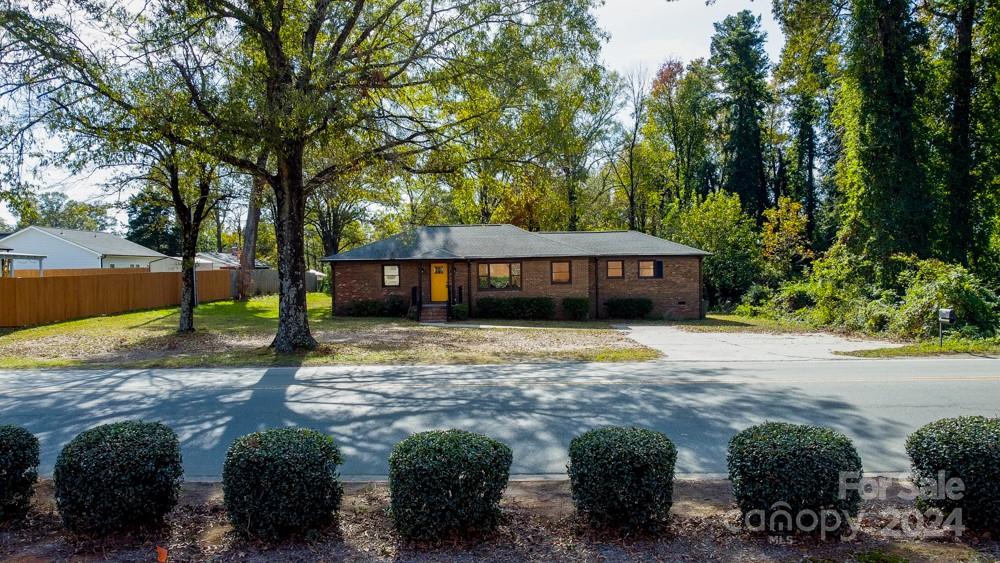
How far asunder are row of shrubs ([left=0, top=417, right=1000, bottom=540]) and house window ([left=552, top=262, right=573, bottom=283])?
21.9m

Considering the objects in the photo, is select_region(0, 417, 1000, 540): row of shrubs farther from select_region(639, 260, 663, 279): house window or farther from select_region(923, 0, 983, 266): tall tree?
select_region(639, 260, 663, 279): house window

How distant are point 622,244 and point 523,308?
5.99 m

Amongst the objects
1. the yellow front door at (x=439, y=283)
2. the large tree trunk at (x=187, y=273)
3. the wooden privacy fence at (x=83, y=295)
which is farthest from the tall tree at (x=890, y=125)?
the wooden privacy fence at (x=83, y=295)

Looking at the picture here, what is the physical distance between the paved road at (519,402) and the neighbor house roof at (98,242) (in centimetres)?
3287

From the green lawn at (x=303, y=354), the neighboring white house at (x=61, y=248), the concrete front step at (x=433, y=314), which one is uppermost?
the neighboring white house at (x=61, y=248)

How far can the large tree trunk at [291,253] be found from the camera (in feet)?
47.4

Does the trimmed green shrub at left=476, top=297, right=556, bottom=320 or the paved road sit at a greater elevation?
→ the trimmed green shrub at left=476, top=297, right=556, bottom=320

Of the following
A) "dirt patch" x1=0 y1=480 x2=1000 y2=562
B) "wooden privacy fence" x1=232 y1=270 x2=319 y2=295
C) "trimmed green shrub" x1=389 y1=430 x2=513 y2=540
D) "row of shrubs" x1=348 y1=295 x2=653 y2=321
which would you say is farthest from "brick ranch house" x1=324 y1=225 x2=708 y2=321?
"trimmed green shrub" x1=389 y1=430 x2=513 y2=540

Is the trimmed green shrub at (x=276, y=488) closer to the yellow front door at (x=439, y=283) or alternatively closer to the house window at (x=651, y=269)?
the yellow front door at (x=439, y=283)

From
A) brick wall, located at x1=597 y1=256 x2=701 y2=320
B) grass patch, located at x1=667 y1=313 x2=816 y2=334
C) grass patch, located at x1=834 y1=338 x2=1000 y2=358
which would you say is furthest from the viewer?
brick wall, located at x1=597 y1=256 x2=701 y2=320

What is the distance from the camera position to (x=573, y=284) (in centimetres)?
2609

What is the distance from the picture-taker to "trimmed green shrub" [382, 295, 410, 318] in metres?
26.5

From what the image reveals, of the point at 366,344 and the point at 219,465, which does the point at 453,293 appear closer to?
the point at 366,344

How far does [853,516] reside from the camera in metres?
4.01
